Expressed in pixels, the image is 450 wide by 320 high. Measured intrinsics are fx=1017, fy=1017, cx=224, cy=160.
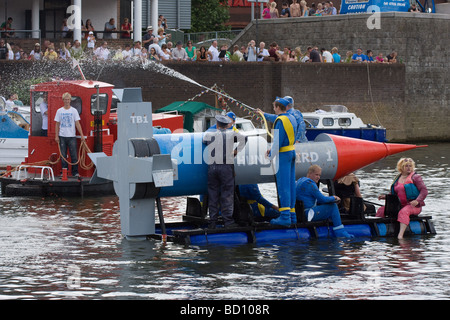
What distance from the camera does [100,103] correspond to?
2130 centimetres

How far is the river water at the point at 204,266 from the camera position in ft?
39.8

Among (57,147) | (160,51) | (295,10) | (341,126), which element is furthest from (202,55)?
(57,147)

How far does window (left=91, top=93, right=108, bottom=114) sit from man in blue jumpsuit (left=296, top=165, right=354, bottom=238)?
681 centimetres

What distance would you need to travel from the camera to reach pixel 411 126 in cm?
4225

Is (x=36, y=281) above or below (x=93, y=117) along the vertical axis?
below

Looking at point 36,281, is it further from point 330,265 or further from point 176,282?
point 330,265

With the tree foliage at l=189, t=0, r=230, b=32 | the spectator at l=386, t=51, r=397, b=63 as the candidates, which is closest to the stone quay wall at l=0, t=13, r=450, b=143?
the spectator at l=386, t=51, r=397, b=63

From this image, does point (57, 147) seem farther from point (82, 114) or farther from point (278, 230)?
point (278, 230)

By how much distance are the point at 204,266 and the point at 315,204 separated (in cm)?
276

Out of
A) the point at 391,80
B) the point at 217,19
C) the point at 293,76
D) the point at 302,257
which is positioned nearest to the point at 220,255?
the point at 302,257

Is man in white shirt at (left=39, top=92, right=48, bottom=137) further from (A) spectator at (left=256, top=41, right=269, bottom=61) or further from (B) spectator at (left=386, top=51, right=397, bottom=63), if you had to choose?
(B) spectator at (left=386, top=51, right=397, bottom=63)

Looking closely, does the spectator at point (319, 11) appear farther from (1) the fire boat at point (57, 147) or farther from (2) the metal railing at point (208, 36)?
(1) the fire boat at point (57, 147)

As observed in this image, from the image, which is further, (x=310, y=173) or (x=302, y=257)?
(x=310, y=173)

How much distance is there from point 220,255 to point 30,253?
274cm
